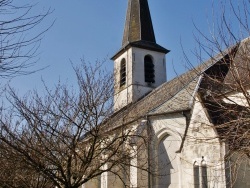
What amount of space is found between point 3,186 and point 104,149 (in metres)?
2.72

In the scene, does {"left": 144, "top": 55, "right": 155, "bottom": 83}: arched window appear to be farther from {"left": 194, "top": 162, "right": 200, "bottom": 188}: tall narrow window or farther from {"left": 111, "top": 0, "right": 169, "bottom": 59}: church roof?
{"left": 194, "top": 162, "right": 200, "bottom": 188}: tall narrow window

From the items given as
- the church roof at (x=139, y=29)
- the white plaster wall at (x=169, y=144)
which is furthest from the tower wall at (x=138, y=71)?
the white plaster wall at (x=169, y=144)

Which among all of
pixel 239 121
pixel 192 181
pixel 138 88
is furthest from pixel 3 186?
pixel 138 88

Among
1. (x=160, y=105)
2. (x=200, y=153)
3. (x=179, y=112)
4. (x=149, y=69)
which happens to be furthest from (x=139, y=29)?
(x=200, y=153)

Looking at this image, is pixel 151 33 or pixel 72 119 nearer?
pixel 72 119

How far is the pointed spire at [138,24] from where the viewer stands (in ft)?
96.9

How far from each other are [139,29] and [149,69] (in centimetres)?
319

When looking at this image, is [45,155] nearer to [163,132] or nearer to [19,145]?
[19,145]

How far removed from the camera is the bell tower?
27766 millimetres

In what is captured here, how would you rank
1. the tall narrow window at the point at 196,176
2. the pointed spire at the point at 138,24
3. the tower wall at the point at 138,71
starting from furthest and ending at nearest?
the pointed spire at the point at 138,24 < the tower wall at the point at 138,71 < the tall narrow window at the point at 196,176

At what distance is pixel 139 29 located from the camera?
97.2 feet

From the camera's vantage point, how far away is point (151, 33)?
98.7 feet

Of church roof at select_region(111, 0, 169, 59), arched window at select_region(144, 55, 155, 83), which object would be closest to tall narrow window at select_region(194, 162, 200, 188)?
arched window at select_region(144, 55, 155, 83)

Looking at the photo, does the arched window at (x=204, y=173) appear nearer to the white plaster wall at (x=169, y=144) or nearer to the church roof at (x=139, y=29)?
the white plaster wall at (x=169, y=144)
